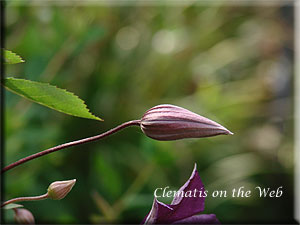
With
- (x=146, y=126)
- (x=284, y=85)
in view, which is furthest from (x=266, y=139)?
(x=146, y=126)

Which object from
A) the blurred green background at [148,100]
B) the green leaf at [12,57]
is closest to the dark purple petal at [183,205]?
the green leaf at [12,57]

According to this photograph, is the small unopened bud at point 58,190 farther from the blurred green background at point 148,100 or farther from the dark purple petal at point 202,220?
the blurred green background at point 148,100

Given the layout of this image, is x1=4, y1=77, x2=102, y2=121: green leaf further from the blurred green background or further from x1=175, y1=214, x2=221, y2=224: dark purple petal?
the blurred green background

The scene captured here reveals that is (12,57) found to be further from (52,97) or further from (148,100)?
(148,100)

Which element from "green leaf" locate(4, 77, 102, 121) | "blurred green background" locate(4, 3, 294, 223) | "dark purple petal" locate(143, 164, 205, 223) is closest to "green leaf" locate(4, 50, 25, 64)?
"green leaf" locate(4, 77, 102, 121)

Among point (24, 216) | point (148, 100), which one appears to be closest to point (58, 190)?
point (24, 216)

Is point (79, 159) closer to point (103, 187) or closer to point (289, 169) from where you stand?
point (103, 187)
